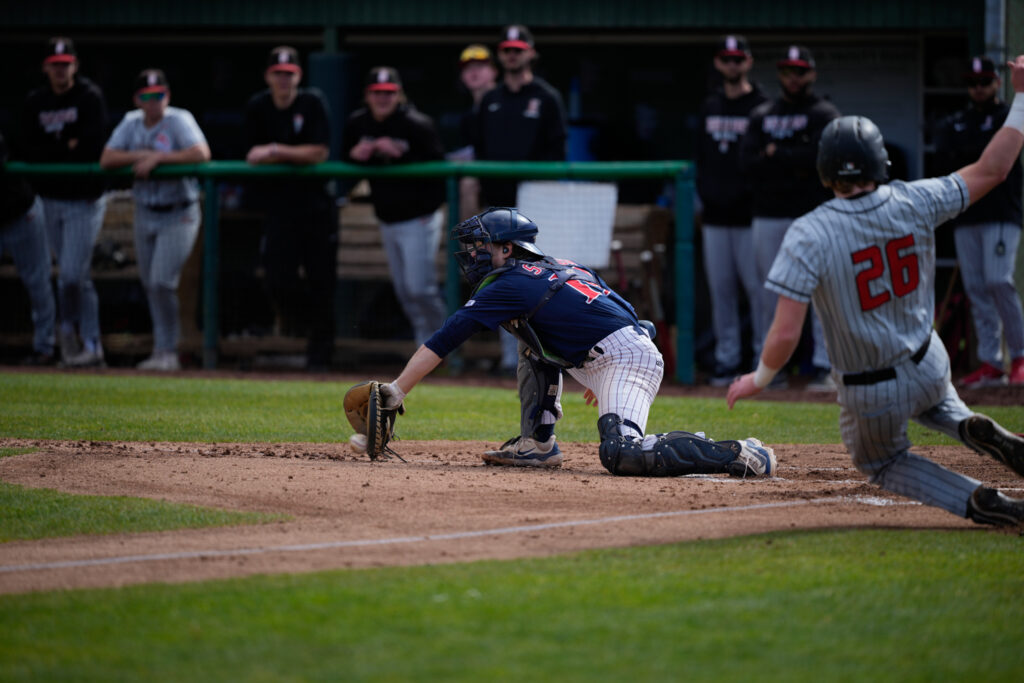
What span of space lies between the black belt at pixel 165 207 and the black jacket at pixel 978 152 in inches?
249

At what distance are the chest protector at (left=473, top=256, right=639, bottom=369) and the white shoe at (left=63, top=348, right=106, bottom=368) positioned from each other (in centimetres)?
635

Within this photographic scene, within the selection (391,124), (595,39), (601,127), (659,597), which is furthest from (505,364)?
(659,597)

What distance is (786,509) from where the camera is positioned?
17.1ft

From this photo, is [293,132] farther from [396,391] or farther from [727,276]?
[396,391]

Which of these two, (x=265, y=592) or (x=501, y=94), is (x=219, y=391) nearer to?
(x=501, y=94)

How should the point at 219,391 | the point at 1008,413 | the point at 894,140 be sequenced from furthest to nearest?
the point at 894,140, the point at 219,391, the point at 1008,413

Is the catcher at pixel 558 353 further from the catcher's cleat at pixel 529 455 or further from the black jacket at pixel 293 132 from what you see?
the black jacket at pixel 293 132

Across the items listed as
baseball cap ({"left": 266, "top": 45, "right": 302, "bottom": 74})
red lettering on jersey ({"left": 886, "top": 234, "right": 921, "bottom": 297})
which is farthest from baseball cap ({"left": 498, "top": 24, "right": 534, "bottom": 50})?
red lettering on jersey ({"left": 886, "top": 234, "right": 921, "bottom": 297})

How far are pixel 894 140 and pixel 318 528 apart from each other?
34.4 ft

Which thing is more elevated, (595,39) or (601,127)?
(595,39)

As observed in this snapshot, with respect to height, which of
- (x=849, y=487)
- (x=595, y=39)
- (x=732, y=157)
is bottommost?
(x=849, y=487)

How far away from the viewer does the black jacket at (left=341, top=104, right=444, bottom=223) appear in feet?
36.1

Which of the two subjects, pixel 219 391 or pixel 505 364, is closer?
pixel 219 391

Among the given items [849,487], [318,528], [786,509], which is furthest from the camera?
[849,487]
